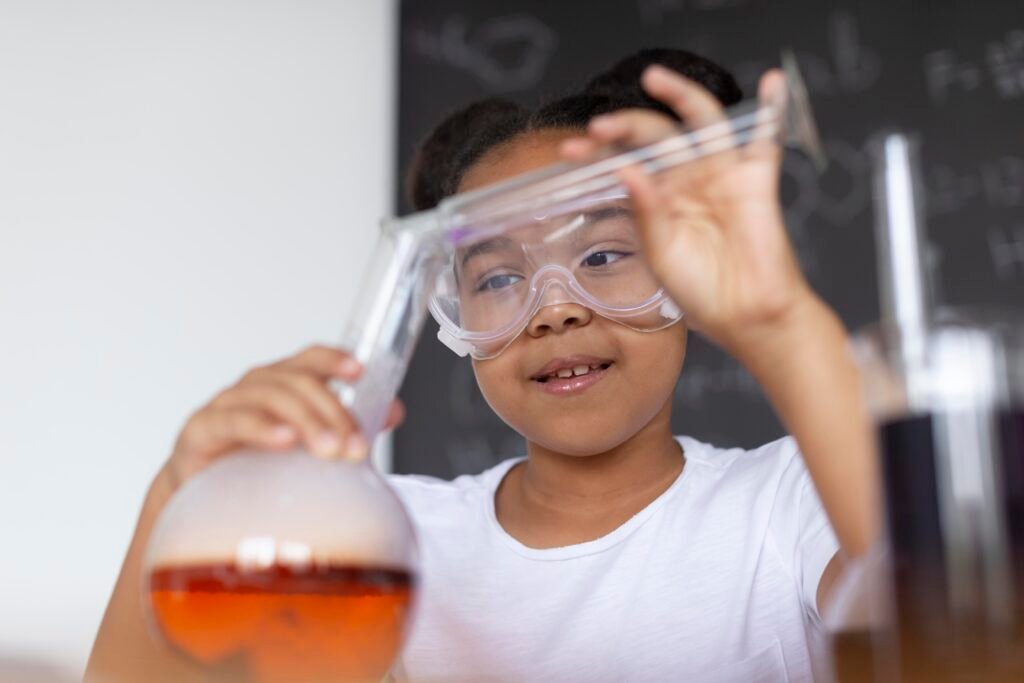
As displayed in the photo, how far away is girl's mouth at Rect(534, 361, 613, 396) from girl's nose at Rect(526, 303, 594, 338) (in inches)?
→ 2.1

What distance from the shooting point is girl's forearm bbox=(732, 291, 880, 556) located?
2.16ft

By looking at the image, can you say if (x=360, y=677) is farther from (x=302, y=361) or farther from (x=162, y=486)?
(x=162, y=486)

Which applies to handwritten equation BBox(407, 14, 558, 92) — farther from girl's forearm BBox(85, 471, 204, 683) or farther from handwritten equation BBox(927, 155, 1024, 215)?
girl's forearm BBox(85, 471, 204, 683)

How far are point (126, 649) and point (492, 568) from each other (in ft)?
1.98

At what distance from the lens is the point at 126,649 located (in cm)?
86

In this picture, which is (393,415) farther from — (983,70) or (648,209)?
(983,70)

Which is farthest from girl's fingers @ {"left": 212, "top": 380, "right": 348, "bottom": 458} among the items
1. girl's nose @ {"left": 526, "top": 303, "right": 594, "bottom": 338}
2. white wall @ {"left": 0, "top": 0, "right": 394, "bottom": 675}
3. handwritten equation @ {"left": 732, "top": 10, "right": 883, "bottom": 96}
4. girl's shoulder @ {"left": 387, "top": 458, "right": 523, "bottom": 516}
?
handwritten equation @ {"left": 732, "top": 10, "right": 883, "bottom": 96}

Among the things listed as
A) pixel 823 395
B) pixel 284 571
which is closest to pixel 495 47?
pixel 823 395

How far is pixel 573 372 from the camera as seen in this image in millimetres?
1277

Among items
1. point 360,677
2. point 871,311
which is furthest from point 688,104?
point 871,311

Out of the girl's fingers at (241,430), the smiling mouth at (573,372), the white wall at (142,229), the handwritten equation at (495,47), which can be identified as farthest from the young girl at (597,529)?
the white wall at (142,229)

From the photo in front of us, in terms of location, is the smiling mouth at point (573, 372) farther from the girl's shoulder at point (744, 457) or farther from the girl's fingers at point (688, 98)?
the girl's fingers at point (688, 98)

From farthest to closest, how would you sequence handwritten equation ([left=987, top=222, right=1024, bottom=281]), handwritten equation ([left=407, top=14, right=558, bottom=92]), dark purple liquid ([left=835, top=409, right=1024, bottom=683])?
handwritten equation ([left=407, top=14, right=558, bottom=92])
handwritten equation ([left=987, top=222, right=1024, bottom=281])
dark purple liquid ([left=835, top=409, right=1024, bottom=683])

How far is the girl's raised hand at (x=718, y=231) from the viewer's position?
2.03 ft
